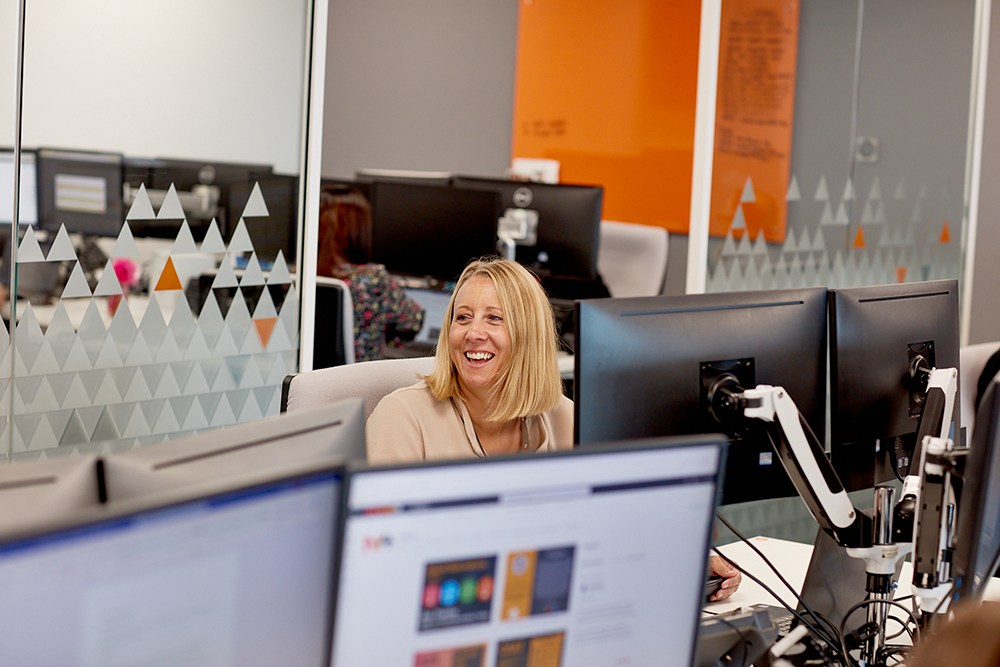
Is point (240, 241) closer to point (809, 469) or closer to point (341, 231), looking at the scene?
point (341, 231)

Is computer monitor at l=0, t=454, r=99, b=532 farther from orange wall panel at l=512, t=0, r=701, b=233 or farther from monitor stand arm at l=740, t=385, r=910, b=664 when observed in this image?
orange wall panel at l=512, t=0, r=701, b=233

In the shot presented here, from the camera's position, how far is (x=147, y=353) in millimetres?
2504

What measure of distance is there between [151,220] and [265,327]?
0.44m

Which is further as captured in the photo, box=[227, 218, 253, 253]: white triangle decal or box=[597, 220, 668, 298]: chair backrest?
box=[597, 220, 668, 298]: chair backrest

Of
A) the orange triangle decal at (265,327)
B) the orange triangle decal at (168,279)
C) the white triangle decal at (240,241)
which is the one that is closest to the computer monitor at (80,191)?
the orange triangle decal at (168,279)

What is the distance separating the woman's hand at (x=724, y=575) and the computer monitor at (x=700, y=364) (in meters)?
0.20

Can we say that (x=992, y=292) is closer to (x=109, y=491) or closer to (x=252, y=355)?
(x=252, y=355)

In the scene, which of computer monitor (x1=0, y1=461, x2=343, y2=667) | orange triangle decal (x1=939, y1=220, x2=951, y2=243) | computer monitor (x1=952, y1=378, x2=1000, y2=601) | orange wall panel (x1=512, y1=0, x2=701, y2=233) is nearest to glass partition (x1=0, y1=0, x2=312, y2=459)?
computer monitor (x1=0, y1=461, x2=343, y2=667)

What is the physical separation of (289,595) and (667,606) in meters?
0.40

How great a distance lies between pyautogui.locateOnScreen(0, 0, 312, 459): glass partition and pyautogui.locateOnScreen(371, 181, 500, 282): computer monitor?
58.0 inches

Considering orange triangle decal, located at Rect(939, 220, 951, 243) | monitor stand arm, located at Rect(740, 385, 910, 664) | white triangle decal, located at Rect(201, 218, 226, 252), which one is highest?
orange triangle decal, located at Rect(939, 220, 951, 243)

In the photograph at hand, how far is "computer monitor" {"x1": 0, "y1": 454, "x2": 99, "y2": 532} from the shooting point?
1.01m

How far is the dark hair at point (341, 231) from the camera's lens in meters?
3.95

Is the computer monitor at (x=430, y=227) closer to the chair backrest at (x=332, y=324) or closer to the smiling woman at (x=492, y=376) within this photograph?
the chair backrest at (x=332, y=324)
